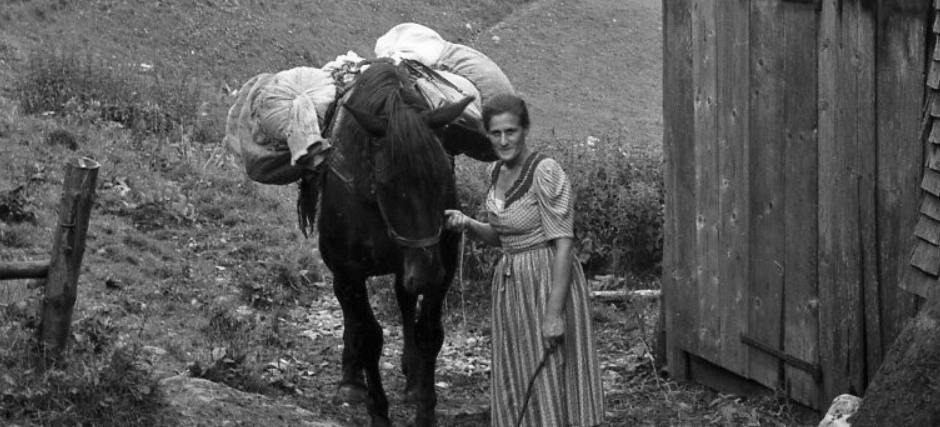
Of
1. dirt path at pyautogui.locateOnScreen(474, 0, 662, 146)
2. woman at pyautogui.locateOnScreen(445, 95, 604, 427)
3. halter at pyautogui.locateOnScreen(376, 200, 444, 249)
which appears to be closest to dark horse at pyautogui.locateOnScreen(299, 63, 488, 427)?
halter at pyautogui.locateOnScreen(376, 200, 444, 249)

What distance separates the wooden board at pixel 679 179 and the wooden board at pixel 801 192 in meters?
0.88

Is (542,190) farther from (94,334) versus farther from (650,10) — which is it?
(650,10)

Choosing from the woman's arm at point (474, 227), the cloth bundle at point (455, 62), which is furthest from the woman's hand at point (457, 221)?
the cloth bundle at point (455, 62)

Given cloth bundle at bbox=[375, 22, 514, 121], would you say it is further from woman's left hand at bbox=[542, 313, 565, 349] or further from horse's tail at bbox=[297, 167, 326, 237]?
woman's left hand at bbox=[542, 313, 565, 349]

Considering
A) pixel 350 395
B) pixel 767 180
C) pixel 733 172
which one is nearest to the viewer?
pixel 767 180

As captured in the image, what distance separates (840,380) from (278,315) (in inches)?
164

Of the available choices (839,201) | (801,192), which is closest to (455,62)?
(801,192)

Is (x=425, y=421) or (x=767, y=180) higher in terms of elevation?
(x=767, y=180)

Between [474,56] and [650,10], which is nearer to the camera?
[474,56]

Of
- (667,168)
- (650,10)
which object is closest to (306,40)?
(650,10)

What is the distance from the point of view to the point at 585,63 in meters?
25.2

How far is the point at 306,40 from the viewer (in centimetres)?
2375

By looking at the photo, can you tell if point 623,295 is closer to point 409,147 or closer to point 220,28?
point 409,147

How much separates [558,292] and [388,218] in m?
1.04
